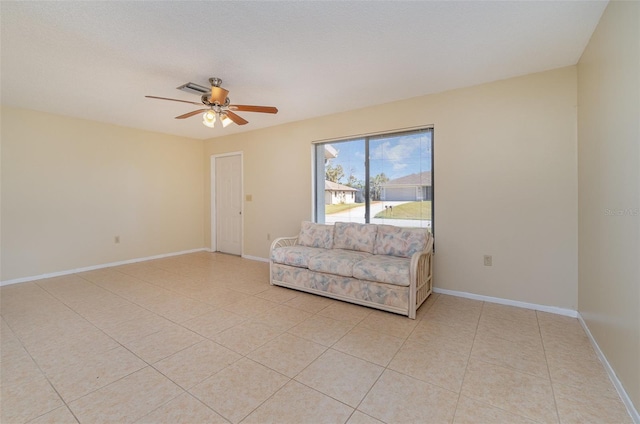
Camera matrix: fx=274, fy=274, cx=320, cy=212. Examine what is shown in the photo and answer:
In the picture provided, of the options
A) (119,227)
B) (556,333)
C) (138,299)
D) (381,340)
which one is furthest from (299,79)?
(119,227)

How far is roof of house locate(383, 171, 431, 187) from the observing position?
353 centimetres

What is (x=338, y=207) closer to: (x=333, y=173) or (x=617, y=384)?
(x=333, y=173)

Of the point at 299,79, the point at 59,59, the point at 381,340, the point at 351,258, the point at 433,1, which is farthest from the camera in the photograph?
the point at 351,258

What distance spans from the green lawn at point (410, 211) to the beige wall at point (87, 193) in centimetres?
426

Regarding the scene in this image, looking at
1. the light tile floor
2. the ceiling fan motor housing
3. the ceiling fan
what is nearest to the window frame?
the light tile floor

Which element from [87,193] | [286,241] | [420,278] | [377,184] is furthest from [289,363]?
[87,193]

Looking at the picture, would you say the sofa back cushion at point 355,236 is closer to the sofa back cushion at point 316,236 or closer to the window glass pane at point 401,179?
the sofa back cushion at point 316,236

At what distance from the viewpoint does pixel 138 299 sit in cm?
321

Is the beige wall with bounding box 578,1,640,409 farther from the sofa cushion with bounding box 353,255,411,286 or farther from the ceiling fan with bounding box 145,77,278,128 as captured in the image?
the ceiling fan with bounding box 145,77,278,128

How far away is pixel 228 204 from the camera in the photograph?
5.77 m

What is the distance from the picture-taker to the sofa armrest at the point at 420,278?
2682 mm

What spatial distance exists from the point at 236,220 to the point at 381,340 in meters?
4.09

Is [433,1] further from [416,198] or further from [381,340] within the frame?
[381,340]

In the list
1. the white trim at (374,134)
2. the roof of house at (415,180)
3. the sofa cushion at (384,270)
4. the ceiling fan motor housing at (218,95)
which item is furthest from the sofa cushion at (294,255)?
the ceiling fan motor housing at (218,95)
